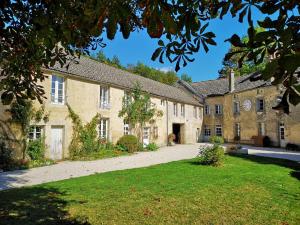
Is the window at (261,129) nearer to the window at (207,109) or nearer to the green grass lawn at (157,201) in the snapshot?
the window at (207,109)

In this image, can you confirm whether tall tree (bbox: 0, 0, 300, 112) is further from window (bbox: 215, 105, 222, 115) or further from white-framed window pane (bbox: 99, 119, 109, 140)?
window (bbox: 215, 105, 222, 115)

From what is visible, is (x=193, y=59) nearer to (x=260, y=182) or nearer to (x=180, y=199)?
(x=180, y=199)

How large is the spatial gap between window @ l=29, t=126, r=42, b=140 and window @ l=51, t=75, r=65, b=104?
1856mm

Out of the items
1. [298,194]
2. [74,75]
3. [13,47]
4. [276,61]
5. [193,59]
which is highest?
[74,75]

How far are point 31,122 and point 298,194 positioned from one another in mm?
12782

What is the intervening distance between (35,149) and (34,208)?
8548 mm

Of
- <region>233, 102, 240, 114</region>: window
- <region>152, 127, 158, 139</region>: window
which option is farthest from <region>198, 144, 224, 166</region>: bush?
<region>233, 102, 240, 114</region>: window

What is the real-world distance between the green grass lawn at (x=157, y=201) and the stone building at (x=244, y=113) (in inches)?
641

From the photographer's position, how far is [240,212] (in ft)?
19.4

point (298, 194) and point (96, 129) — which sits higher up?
point (96, 129)

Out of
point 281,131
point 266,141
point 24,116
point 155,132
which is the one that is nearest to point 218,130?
point 266,141

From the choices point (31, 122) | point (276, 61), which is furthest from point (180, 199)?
point (31, 122)

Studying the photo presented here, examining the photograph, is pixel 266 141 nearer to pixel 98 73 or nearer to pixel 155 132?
pixel 155 132

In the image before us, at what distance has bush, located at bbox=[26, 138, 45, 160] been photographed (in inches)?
545
